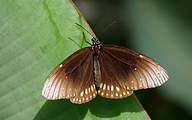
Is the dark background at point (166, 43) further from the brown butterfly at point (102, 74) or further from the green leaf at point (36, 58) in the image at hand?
the green leaf at point (36, 58)

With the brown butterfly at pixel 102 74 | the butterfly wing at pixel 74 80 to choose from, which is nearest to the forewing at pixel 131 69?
the brown butterfly at pixel 102 74

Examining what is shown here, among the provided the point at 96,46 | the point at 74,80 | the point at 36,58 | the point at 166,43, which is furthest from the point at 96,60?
the point at 166,43

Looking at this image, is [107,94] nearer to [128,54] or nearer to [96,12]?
[128,54]

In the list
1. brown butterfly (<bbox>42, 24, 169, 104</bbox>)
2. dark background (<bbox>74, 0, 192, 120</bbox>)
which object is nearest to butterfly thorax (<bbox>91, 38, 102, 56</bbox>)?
brown butterfly (<bbox>42, 24, 169, 104</bbox>)

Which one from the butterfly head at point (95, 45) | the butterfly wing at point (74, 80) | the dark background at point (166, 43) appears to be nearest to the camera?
the butterfly wing at point (74, 80)

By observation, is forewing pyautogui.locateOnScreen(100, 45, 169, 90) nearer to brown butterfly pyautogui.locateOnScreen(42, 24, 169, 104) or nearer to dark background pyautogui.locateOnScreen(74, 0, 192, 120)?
brown butterfly pyautogui.locateOnScreen(42, 24, 169, 104)

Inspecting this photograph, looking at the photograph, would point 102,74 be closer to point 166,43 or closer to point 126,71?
point 126,71
